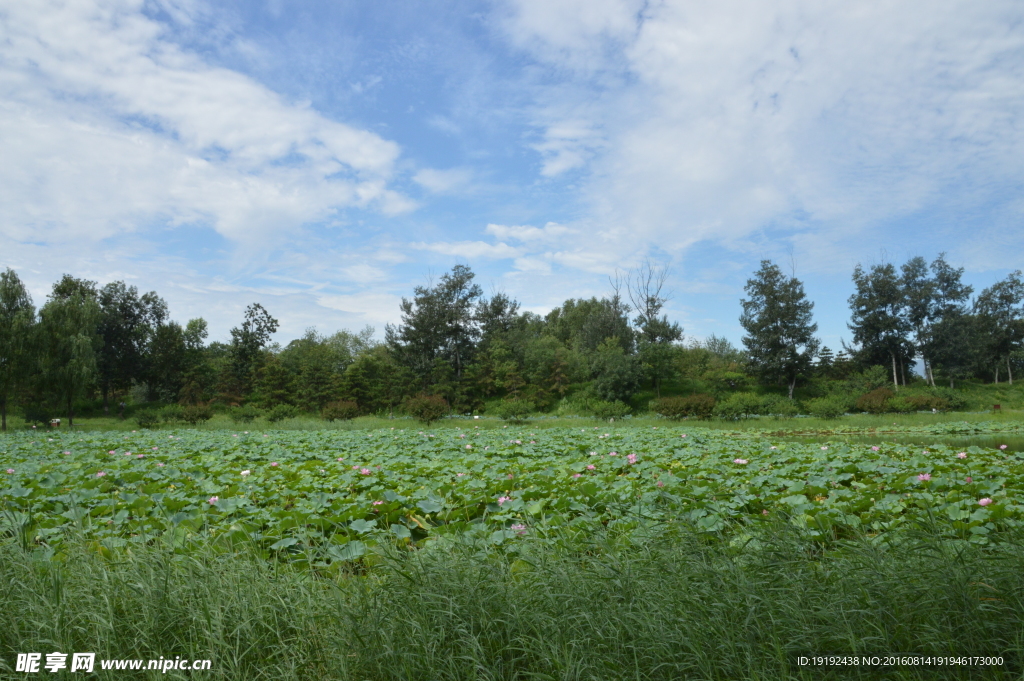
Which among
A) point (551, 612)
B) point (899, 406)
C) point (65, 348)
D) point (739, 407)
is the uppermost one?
point (65, 348)

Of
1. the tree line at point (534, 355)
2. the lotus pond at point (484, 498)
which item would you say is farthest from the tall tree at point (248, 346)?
the lotus pond at point (484, 498)

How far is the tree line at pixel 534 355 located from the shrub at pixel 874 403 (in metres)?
9.93

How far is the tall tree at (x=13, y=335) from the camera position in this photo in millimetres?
17578

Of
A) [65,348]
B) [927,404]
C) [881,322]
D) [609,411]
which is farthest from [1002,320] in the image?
[65,348]

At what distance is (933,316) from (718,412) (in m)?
26.1

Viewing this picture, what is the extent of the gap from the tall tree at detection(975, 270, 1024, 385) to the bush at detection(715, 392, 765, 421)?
27.9m

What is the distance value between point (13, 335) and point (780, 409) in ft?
86.5

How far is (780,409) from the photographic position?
60.7 ft

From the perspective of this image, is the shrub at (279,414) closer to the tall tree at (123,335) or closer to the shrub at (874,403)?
the tall tree at (123,335)

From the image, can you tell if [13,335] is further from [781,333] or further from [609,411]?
[781,333]

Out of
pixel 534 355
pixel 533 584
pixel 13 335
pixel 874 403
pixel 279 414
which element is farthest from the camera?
pixel 534 355

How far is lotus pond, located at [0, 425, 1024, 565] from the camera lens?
324cm

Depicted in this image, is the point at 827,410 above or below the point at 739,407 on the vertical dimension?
below

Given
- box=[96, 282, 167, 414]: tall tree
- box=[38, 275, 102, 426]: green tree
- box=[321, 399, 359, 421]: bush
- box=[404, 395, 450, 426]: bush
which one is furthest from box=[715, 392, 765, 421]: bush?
box=[96, 282, 167, 414]: tall tree
